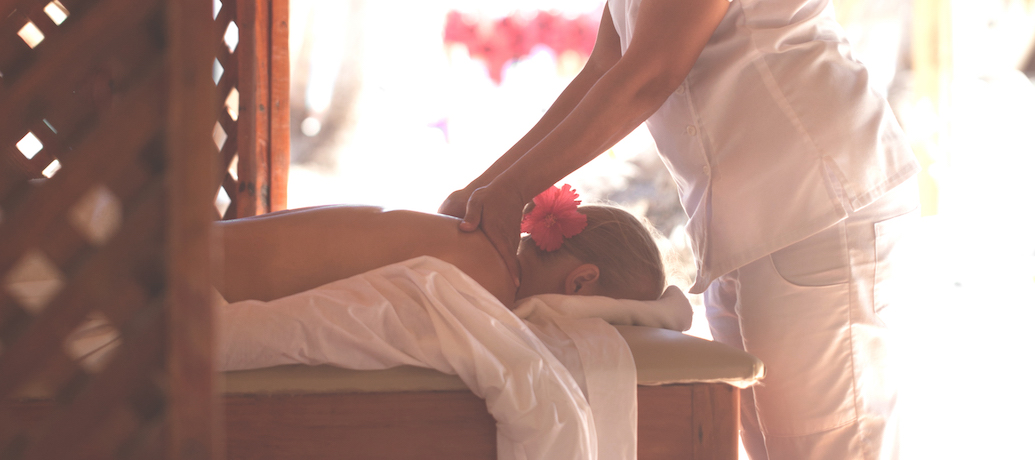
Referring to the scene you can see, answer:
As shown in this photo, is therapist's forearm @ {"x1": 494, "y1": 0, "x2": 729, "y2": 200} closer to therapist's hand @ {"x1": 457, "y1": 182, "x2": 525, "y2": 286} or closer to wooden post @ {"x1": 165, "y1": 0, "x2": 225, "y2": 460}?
therapist's hand @ {"x1": 457, "y1": 182, "x2": 525, "y2": 286}

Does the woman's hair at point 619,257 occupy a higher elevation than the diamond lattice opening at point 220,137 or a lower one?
lower

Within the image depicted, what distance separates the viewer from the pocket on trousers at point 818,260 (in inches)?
42.1

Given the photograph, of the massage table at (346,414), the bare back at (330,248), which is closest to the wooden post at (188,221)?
the massage table at (346,414)

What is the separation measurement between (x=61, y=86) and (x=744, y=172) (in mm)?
1001

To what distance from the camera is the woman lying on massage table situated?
105cm

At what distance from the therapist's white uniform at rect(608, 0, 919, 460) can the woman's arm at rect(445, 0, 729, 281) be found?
10cm

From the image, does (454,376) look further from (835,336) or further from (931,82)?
(931,82)

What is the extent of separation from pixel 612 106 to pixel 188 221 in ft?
2.62

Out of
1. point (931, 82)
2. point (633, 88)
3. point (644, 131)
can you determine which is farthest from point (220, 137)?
point (931, 82)

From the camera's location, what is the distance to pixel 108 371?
458mm

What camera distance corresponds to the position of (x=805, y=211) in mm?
1077

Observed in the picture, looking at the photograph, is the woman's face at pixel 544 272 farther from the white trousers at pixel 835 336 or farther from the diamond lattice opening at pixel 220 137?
the diamond lattice opening at pixel 220 137

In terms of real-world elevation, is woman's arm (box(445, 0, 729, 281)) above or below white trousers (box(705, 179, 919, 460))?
above

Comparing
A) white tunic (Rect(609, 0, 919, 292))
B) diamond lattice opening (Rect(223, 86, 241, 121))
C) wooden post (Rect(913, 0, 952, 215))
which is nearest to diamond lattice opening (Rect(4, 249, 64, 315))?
diamond lattice opening (Rect(223, 86, 241, 121))
